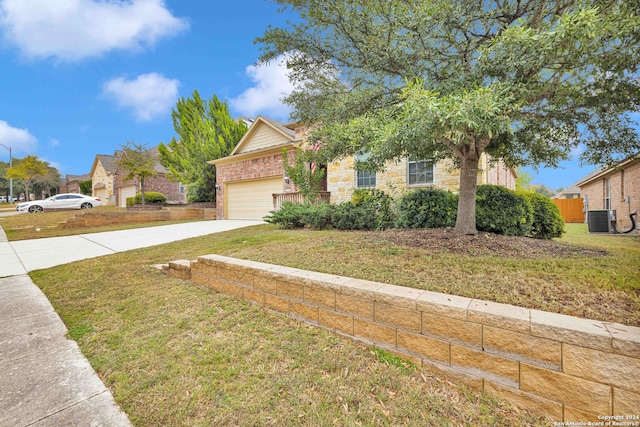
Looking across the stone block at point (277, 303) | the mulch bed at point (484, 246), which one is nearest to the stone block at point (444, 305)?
the stone block at point (277, 303)

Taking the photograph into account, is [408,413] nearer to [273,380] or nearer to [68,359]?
[273,380]

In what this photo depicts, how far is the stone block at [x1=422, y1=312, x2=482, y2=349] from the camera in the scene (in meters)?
1.91

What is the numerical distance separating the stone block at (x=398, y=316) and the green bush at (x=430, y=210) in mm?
4550

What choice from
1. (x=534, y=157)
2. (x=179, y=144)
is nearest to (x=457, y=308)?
(x=534, y=157)

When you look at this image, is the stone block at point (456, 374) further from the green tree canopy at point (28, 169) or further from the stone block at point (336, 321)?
the green tree canopy at point (28, 169)

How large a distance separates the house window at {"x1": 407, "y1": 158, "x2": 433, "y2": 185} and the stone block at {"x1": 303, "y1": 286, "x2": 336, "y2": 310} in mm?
Answer: 7593

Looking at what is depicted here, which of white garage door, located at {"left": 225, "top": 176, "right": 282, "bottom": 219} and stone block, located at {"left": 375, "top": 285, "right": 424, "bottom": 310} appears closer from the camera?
stone block, located at {"left": 375, "top": 285, "right": 424, "bottom": 310}

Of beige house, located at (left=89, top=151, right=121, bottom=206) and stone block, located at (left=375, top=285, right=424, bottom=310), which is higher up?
beige house, located at (left=89, top=151, right=121, bottom=206)

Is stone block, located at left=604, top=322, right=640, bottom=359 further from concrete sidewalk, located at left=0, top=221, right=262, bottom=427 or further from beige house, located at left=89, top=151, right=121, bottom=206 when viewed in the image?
beige house, located at left=89, top=151, right=121, bottom=206

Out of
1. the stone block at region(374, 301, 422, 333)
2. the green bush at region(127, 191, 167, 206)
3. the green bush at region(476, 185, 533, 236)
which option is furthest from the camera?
the green bush at region(127, 191, 167, 206)

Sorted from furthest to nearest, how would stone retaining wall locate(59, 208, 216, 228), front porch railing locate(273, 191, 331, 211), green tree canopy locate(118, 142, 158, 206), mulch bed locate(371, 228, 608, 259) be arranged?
1. green tree canopy locate(118, 142, 158, 206)
2. stone retaining wall locate(59, 208, 216, 228)
3. front porch railing locate(273, 191, 331, 211)
4. mulch bed locate(371, 228, 608, 259)

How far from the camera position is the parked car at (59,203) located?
20141 millimetres

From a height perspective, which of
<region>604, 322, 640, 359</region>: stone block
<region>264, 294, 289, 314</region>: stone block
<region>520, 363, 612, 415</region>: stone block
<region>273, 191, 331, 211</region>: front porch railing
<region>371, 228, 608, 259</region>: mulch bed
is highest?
<region>273, 191, 331, 211</region>: front porch railing

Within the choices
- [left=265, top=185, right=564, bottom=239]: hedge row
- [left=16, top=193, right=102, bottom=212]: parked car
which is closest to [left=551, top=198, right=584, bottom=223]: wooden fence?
[left=265, top=185, right=564, bottom=239]: hedge row
